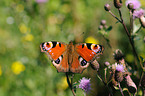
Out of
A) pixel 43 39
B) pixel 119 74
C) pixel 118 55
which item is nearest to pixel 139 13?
pixel 118 55

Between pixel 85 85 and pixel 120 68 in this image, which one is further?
pixel 85 85

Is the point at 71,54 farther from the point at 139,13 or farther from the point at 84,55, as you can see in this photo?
the point at 139,13

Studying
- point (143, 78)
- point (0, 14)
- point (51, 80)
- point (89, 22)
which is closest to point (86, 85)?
point (143, 78)

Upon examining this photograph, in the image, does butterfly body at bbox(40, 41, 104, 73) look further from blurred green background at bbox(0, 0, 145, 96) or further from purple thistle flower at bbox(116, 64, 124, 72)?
blurred green background at bbox(0, 0, 145, 96)

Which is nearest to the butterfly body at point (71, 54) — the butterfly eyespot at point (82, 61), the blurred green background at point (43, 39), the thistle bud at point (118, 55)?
the butterfly eyespot at point (82, 61)

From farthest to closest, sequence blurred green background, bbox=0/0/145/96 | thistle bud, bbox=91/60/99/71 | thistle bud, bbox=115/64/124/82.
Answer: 1. blurred green background, bbox=0/0/145/96
2. thistle bud, bbox=91/60/99/71
3. thistle bud, bbox=115/64/124/82

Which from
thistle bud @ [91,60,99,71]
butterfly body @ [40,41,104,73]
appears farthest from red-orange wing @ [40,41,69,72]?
thistle bud @ [91,60,99,71]

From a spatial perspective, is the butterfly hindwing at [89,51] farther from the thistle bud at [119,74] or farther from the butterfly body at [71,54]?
the thistle bud at [119,74]
